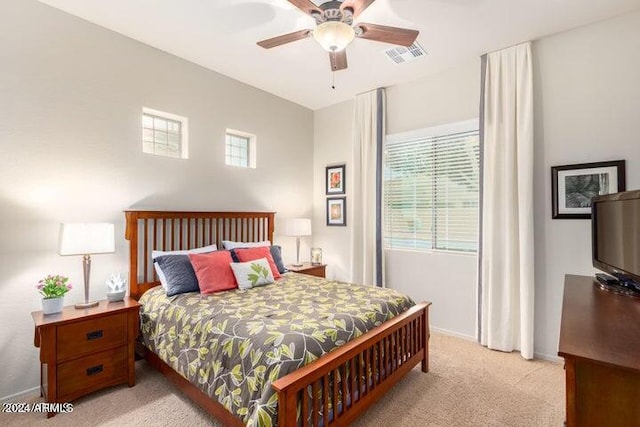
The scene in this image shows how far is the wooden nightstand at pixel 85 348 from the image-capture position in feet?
7.04

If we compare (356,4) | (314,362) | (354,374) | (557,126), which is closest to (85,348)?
(314,362)

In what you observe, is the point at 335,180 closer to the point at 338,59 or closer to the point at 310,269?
the point at 310,269

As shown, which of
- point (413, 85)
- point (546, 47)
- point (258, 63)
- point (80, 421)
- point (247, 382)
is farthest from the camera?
point (413, 85)

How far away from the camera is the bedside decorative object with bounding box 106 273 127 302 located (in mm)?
2623

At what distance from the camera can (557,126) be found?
2.96 metres

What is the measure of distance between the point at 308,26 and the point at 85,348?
10.5ft

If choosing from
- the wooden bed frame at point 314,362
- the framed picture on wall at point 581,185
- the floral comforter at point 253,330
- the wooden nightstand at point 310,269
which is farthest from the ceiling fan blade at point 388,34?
the wooden nightstand at point 310,269

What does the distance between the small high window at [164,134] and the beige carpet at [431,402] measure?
2.16 metres

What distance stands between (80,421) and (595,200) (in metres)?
4.03

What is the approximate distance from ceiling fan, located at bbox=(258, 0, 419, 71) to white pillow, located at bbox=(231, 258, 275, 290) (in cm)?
195

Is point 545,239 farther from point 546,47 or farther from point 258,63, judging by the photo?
point 258,63

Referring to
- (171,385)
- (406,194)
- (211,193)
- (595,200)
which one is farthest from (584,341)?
(211,193)

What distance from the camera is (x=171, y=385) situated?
8.32ft

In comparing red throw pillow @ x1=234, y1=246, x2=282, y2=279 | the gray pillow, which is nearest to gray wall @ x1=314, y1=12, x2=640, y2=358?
red throw pillow @ x1=234, y1=246, x2=282, y2=279
